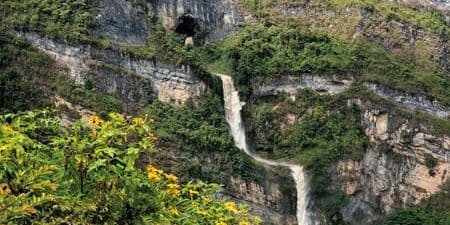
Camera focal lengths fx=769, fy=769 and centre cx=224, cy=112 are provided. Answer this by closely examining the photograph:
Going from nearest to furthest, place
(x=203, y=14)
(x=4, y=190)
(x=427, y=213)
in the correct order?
(x=4, y=190)
(x=427, y=213)
(x=203, y=14)

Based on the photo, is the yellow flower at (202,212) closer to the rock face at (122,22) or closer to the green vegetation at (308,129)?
the green vegetation at (308,129)

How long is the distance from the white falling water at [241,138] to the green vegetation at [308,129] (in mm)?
594

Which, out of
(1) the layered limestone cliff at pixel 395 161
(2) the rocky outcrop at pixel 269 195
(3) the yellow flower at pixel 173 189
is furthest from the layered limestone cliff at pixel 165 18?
(3) the yellow flower at pixel 173 189

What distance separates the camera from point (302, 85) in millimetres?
41750

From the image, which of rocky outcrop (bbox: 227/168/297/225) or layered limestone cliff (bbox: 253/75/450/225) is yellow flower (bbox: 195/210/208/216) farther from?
layered limestone cliff (bbox: 253/75/450/225)

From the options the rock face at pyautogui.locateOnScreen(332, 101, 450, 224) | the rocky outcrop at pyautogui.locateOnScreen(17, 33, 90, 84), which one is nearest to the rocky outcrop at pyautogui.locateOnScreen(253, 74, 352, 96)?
the rock face at pyautogui.locateOnScreen(332, 101, 450, 224)

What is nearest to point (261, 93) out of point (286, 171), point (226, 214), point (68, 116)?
point (286, 171)

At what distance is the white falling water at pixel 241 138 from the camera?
36.4 metres

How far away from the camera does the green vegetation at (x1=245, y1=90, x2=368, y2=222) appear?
126ft

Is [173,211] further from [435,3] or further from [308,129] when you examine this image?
[435,3]

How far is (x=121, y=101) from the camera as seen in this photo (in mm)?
35562

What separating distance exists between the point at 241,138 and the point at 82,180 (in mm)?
31887

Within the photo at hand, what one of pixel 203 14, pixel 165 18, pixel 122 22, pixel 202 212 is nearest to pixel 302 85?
pixel 203 14

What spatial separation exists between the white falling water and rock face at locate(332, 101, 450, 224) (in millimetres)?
3018
